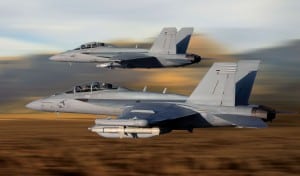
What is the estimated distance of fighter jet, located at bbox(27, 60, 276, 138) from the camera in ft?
116

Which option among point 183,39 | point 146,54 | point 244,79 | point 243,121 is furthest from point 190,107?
point 183,39

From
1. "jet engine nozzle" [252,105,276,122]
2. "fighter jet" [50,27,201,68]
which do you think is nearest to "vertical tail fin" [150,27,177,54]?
"fighter jet" [50,27,201,68]

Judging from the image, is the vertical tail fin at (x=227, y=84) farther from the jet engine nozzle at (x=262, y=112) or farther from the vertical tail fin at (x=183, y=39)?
the vertical tail fin at (x=183, y=39)

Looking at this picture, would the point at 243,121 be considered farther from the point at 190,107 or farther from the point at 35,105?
the point at 35,105

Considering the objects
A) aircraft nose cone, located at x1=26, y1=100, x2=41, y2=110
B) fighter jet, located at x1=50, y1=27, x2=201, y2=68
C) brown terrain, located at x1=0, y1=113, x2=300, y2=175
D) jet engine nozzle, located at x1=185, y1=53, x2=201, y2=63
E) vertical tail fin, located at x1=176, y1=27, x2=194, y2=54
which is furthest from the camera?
vertical tail fin, located at x1=176, y1=27, x2=194, y2=54

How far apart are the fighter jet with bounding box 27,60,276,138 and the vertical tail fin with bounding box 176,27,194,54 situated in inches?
770

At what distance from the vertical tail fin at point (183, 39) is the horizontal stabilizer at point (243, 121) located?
23.8 meters

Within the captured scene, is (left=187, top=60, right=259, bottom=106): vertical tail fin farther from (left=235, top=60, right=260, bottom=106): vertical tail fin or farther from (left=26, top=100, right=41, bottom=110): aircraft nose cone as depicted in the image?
(left=26, top=100, right=41, bottom=110): aircraft nose cone

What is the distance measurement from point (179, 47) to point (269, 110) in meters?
24.8

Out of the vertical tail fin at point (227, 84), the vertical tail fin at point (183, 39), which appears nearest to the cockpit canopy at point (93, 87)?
the vertical tail fin at point (227, 84)

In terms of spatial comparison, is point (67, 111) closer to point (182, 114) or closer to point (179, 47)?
point (182, 114)

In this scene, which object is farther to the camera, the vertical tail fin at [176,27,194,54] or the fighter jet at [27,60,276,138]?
the vertical tail fin at [176,27,194,54]

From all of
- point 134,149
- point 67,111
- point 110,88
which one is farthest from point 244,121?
point 67,111

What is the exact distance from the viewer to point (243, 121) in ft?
118
